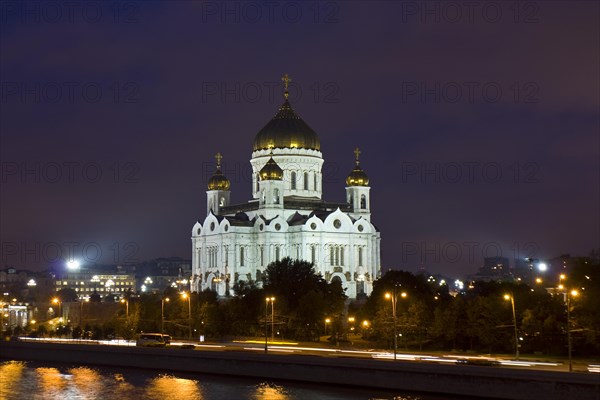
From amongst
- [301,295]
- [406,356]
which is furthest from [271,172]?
[406,356]

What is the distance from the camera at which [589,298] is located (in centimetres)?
6066

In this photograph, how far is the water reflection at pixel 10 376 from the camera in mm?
59094

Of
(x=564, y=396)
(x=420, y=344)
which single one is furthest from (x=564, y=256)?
(x=564, y=396)

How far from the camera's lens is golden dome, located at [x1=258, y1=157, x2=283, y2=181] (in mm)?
108375

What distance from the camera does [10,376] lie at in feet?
219

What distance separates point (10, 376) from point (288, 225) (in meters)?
45.4

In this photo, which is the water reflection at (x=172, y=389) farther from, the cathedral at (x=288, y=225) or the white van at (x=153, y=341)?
the cathedral at (x=288, y=225)

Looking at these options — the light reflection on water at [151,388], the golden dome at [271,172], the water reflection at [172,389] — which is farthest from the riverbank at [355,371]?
the golden dome at [271,172]

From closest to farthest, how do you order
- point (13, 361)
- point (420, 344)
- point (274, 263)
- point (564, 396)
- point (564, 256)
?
point (564, 396), point (420, 344), point (13, 361), point (274, 263), point (564, 256)

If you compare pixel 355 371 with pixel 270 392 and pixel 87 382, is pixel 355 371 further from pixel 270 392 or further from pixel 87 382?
pixel 87 382

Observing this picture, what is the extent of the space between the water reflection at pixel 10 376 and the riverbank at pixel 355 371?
106 inches

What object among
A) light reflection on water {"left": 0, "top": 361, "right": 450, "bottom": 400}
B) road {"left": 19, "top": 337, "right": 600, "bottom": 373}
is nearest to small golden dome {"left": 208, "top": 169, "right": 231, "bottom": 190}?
road {"left": 19, "top": 337, "right": 600, "bottom": 373}

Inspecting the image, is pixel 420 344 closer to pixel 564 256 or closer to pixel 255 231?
pixel 255 231

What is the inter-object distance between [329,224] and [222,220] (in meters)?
9.76
